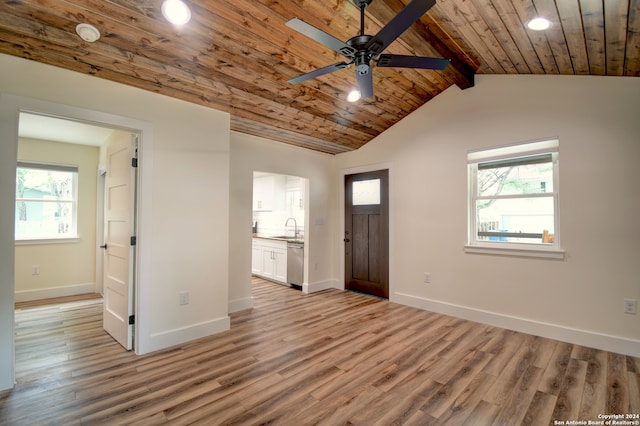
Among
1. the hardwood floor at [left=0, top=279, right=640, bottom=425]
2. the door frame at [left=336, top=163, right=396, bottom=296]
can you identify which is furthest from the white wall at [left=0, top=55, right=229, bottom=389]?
the door frame at [left=336, top=163, right=396, bottom=296]

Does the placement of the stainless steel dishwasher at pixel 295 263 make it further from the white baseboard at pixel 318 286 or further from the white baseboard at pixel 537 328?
the white baseboard at pixel 537 328

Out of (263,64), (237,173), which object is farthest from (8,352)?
(263,64)

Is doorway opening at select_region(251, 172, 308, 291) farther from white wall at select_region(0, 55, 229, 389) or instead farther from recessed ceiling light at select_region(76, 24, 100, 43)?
recessed ceiling light at select_region(76, 24, 100, 43)

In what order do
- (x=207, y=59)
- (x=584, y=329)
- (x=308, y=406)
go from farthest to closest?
(x=584, y=329)
(x=207, y=59)
(x=308, y=406)

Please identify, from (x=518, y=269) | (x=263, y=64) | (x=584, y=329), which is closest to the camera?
(x=263, y=64)

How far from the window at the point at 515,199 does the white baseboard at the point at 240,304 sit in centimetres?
317

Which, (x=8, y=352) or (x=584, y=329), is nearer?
(x=8, y=352)

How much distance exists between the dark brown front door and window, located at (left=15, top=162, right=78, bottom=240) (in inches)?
190

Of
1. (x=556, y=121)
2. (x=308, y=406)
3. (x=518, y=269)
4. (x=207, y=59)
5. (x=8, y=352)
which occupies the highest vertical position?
(x=207, y=59)

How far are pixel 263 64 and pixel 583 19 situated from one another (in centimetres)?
264

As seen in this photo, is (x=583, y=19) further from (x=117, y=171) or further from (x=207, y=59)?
(x=117, y=171)

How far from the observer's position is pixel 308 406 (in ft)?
6.81

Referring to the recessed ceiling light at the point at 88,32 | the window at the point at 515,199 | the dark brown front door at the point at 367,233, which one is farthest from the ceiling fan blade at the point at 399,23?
the dark brown front door at the point at 367,233

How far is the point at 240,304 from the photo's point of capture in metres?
4.20
